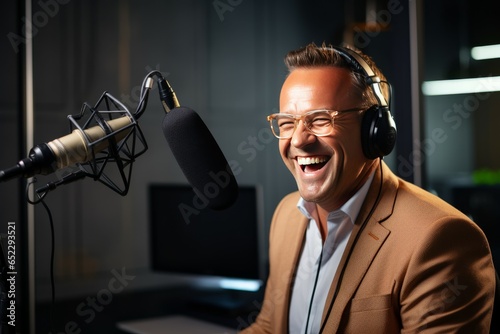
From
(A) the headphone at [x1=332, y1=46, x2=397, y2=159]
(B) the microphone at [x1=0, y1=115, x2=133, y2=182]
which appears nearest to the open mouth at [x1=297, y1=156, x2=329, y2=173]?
(A) the headphone at [x1=332, y1=46, x2=397, y2=159]

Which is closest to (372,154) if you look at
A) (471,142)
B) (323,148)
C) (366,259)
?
(323,148)

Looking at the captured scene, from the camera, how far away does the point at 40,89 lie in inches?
114

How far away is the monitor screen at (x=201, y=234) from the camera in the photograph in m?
2.57

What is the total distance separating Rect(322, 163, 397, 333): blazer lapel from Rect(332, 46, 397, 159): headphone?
126 millimetres

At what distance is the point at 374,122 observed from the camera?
4.47 feet

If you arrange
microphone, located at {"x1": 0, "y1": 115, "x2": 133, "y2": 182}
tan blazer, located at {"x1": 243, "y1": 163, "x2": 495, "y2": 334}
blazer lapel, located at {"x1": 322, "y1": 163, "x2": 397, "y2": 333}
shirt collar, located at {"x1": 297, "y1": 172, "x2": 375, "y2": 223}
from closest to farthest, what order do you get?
1. microphone, located at {"x1": 0, "y1": 115, "x2": 133, "y2": 182}
2. tan blazer, located at {"x1": 243, "y1": 163, "x2": 495, "y2": 334}
3. blazer lapel, located at {"x1": 322, "y1": 163, "x2": 397, "y2": 333}
4. shirt collar, located at {"x1": 297, "y1": 172, "x2": 375, "y2": 223}

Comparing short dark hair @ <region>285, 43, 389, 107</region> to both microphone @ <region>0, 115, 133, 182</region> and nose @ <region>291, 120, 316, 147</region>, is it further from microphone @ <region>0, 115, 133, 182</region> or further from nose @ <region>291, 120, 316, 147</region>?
microphone @ <region>0, 115, 133, 182</region>

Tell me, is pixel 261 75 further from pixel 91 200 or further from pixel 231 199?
pixel 231 199

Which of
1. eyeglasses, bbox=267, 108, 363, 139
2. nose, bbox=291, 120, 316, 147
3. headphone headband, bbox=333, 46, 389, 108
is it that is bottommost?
nose, bbox=291, 120, 316, 147

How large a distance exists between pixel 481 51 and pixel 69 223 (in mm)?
2119

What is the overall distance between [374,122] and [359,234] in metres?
0.28

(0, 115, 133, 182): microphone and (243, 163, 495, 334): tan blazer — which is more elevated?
(0, 115, 133, 182): microphone

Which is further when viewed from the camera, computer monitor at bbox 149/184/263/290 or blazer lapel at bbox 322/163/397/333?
computer monitor at bbox 149/184/263/290

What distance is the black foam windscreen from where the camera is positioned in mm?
987
